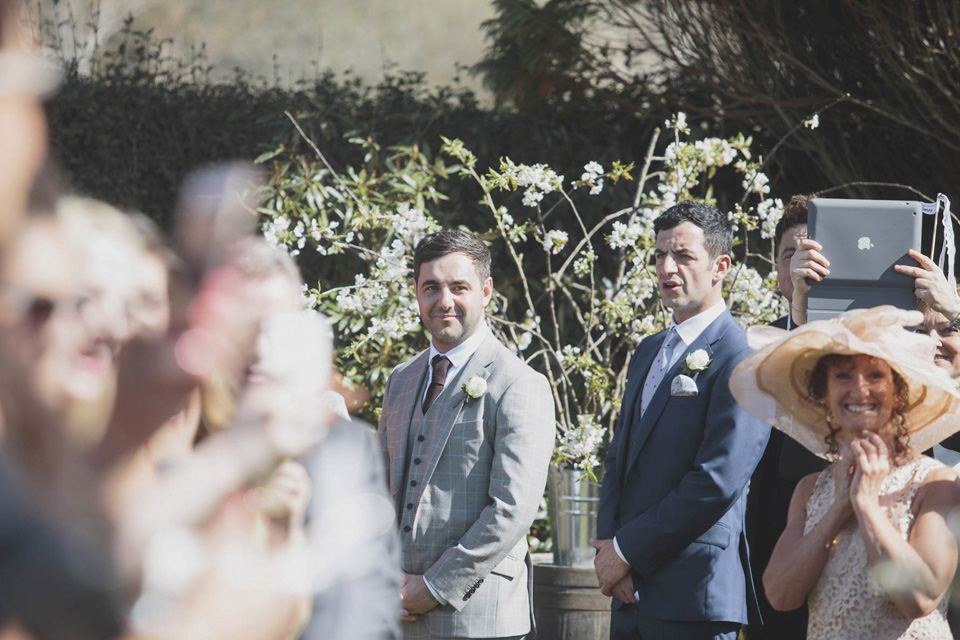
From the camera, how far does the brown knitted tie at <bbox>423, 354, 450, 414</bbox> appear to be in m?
3.54

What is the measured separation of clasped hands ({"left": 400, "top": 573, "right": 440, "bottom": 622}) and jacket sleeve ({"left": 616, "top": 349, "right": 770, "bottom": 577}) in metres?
0.62

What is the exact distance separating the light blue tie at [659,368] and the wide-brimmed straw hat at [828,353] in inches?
23.7

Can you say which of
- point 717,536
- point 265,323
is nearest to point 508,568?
point 717,536

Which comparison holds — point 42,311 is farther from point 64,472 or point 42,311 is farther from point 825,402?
point 825,402

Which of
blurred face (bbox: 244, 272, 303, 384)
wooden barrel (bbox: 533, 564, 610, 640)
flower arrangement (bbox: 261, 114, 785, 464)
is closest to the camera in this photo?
blurred face (bbox: 244, 272, 303, 384)

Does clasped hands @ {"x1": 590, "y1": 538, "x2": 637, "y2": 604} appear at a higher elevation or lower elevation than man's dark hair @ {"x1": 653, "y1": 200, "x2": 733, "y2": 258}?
lower

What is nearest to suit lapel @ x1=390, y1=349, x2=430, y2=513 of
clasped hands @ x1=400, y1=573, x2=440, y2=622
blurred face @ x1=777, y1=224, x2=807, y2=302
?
clasped hands @ x1=400, y1=573, x2=440, y2=622

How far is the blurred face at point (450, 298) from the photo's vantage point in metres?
3.56

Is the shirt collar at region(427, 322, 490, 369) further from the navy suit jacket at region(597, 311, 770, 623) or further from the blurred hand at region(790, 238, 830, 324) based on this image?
the blurred hand at region(790, 238, 830, 324)

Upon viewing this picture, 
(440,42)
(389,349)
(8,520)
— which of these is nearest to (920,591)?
(8,520)

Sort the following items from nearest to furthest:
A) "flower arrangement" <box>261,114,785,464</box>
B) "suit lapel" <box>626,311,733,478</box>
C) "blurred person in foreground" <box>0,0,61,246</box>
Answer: "blurred person in foreground" <box>0,0,61,246</box> < "suit lapel" <box>626,311,733,478</box> < "flower arrangement" <box>261,114,785,464</box>

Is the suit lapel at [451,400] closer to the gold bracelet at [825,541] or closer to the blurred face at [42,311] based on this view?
the gold bracelet at [825,541]

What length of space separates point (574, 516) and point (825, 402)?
181cm

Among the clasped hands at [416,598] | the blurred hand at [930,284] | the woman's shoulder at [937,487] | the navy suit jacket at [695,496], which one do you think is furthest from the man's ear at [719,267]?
the clasped hands at [416,598]
